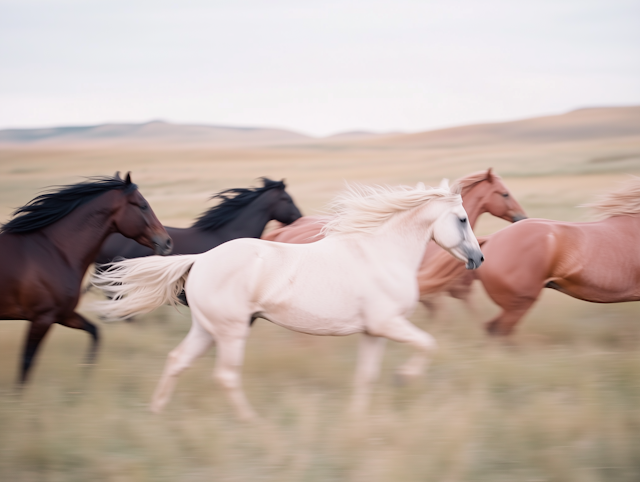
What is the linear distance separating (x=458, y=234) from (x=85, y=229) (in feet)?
8.83

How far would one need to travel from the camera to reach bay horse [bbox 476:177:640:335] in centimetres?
459

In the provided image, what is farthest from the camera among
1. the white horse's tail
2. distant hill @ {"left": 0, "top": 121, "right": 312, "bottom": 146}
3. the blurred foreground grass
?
distant hill @ {"left": 0, "top": 121, "right": 312, "bottom": 146}

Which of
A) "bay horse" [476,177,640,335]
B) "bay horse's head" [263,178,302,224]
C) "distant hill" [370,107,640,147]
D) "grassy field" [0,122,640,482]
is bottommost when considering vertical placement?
"grassy field" [0,122,640,482]

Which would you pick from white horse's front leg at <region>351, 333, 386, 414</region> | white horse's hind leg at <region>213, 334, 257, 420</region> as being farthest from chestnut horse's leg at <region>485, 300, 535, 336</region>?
white horse's hind leg at <region>213, 334, 257, 420</region>

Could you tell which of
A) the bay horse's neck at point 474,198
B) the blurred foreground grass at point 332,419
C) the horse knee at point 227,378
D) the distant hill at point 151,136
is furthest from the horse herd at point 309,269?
the distant hill at point 151,136

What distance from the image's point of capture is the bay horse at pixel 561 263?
4.59m

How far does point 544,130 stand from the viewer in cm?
5150

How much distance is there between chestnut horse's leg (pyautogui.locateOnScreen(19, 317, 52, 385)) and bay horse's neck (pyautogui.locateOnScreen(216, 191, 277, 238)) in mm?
2381

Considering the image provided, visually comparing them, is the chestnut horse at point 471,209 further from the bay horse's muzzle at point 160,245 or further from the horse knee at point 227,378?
the horse knee at point 227,378

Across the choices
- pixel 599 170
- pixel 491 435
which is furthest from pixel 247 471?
pixel 599 170

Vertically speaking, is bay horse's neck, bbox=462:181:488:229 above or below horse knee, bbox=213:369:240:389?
above

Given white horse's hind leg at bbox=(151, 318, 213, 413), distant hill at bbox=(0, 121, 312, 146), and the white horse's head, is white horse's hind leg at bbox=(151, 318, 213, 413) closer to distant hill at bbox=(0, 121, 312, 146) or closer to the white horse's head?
the white horse's head

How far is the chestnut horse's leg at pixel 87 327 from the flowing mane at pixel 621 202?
14.1 ft

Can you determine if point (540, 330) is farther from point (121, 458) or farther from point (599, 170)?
point (599, 170)
